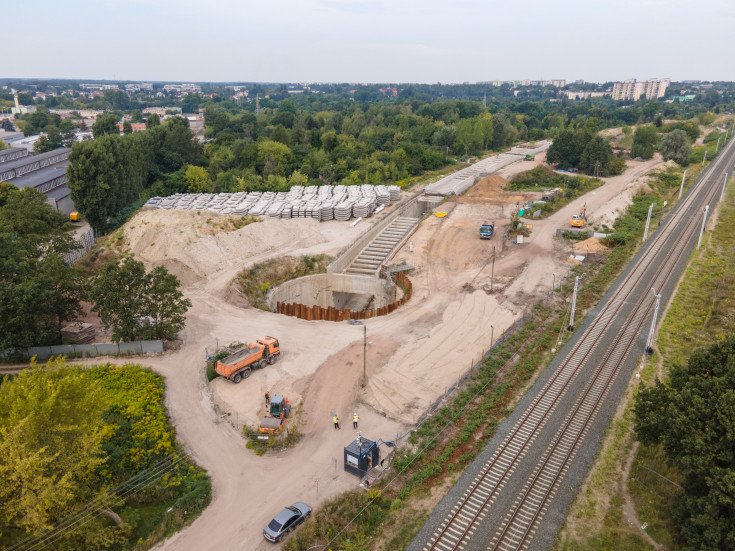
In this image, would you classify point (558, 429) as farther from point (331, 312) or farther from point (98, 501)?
point (331, 312)

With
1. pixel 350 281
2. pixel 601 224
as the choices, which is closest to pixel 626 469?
pixel 350 281

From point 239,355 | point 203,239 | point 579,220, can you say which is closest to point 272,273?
point 203,239

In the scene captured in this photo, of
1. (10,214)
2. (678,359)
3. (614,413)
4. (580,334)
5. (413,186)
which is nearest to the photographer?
(614,413)

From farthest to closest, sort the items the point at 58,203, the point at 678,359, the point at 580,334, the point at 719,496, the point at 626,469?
the point at 58,203 < the point at 580,334 < the point at 678,359 < the point at 626,469 < the point at 719,496

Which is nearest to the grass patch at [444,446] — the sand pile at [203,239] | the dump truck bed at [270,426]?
the dump truck bed at [270,426]

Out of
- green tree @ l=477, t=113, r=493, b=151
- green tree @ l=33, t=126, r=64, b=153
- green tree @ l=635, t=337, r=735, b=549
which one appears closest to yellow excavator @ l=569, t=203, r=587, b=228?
green tree @ l=635, t=337, r=735, b=549

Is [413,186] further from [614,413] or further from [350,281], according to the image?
[614,413]
